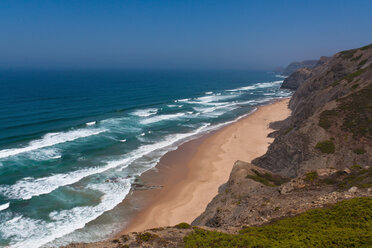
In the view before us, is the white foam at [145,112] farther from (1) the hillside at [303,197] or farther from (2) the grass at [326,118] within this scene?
(2) the grass at [326,118]

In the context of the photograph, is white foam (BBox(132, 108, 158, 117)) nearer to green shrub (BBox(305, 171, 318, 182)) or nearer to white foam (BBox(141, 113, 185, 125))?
white foam (BBox(141, 113, 185, 125))

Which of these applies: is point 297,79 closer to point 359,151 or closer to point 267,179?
point 359,151

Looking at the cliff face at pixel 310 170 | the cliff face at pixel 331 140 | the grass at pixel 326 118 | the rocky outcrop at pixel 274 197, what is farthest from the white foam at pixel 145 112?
the rocky outcrop at pixel 274 197

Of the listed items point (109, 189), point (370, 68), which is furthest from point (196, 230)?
point (370, 68)

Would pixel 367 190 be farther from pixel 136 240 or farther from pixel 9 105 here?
pixel 9 105

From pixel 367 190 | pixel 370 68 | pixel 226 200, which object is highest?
pixel 370 68
